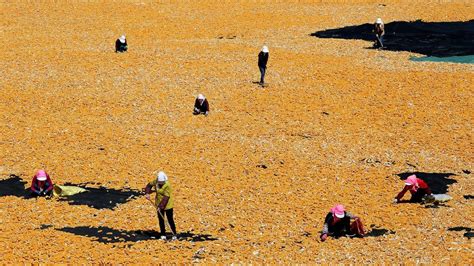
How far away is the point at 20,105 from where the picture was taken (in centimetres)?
3017

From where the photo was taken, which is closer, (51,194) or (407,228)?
(407,228)

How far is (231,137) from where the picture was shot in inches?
1055

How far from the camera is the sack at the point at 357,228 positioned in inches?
702

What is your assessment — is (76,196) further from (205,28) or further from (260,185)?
(205,28)

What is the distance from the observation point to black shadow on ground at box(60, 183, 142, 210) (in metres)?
20.0

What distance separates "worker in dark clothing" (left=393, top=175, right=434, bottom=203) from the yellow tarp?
9666 mm

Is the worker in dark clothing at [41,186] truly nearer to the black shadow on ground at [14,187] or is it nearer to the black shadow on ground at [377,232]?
the black shadow on ground at [14,187]

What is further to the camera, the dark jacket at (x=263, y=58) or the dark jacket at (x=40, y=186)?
the dark jacket at (x=263, y=58)

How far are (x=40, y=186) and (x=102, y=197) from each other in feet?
6.10

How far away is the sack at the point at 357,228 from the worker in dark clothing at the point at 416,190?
299 centimetres

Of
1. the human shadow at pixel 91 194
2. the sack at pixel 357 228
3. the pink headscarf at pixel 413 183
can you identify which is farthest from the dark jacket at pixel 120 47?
the sack at pixel 357 228

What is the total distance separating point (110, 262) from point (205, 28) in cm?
3325

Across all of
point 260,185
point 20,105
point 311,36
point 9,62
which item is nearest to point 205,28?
point 311,36

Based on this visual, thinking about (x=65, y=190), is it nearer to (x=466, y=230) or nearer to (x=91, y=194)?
(x=91, y=194)
